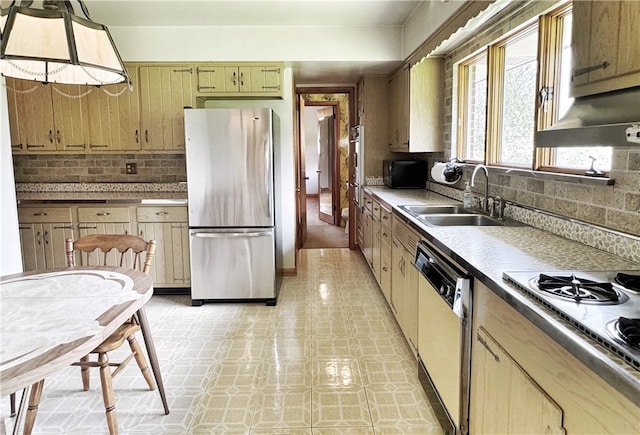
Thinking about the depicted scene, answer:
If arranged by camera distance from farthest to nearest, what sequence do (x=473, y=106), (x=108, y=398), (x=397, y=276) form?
(x=473, y=106) < (x=397, y=276) < (x=108, y=398)

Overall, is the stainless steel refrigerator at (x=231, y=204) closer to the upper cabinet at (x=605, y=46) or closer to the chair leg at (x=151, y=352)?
the chair leg at (x=151, y=352)

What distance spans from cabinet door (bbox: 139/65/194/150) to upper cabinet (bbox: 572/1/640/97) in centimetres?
354

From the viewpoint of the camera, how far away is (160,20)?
390 cm

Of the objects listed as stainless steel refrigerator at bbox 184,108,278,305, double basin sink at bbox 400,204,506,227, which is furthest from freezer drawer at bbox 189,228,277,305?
double basin sink at bbox 400,204,506,227

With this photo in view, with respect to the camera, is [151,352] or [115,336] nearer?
[115,336]

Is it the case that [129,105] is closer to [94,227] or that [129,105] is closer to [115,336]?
[94,227]

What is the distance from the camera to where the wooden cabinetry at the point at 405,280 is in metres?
2.58

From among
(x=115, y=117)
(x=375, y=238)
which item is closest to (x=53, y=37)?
(x=115, y=117)

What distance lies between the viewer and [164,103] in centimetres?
417

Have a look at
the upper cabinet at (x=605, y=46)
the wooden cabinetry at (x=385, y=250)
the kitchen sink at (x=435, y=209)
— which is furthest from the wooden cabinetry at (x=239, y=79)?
the upper cabinet at (x=605, y=46)

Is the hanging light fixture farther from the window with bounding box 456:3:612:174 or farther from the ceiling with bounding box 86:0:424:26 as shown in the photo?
the window with bounding box 456:3:612:174

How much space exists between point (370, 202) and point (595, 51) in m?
3.20

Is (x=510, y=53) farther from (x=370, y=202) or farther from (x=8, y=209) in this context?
(x=8, y=209)

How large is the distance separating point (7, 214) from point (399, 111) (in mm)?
3657
